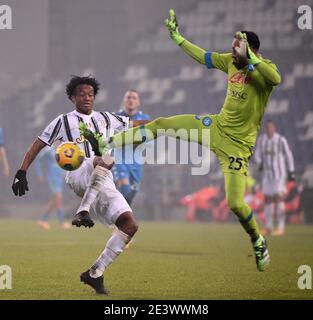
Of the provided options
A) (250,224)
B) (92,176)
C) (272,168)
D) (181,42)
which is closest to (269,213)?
(272,168)

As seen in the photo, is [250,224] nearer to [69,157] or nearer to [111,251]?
[111,251]

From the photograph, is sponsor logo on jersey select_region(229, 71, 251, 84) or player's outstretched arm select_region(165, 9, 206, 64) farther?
player's outstretched arm select_region(165, 9, 206, 64)

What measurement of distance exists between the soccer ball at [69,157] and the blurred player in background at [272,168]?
11.0m

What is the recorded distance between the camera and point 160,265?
11641mm

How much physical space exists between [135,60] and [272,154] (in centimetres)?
1871

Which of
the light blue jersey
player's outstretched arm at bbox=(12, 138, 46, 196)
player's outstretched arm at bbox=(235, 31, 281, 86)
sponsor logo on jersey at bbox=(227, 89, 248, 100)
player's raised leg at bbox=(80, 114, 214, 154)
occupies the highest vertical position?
player's outstretched arm at bbox=(235, 31, 281, 86)

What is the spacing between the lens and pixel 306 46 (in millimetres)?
35594

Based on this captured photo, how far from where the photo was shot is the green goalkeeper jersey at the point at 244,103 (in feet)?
29.2

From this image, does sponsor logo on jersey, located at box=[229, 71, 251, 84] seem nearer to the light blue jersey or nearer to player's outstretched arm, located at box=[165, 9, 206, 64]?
player's outstretched arm, located at box=[165, 9, 206, 64]

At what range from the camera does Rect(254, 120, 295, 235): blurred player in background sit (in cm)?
1932

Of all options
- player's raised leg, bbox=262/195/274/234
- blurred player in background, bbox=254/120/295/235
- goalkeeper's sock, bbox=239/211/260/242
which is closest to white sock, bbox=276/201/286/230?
blurred player in background, bbox=254/120/295/235

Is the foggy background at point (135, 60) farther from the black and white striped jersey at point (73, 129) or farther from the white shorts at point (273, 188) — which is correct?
the black and white striped jersey at point (73, 129)

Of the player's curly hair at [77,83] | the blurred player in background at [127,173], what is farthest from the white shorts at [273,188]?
the player's curly hair at [77,83]

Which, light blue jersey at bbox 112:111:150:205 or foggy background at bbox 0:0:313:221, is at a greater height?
foggy background at bbox 0:0:313:221
